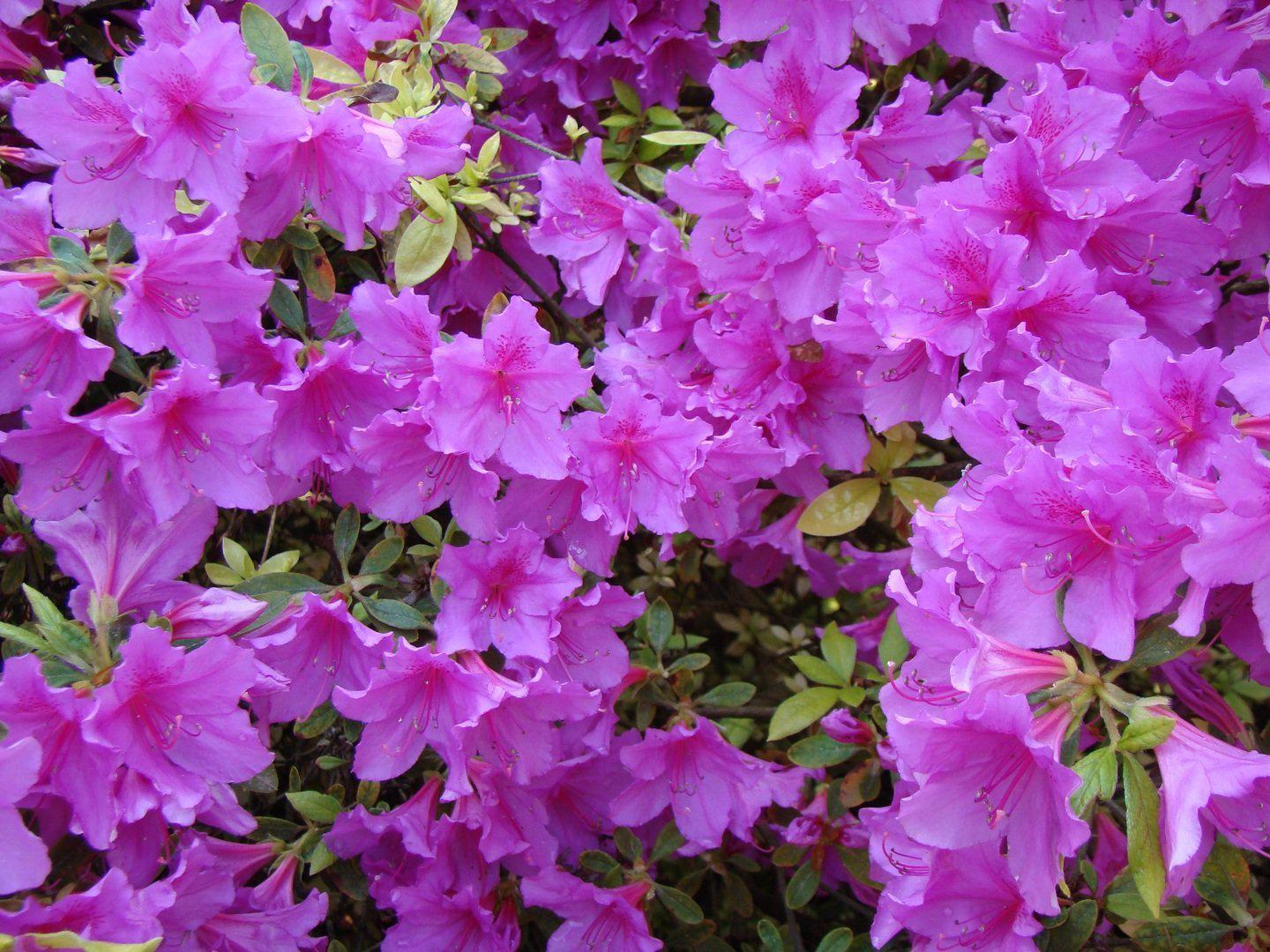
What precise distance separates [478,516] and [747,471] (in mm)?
394

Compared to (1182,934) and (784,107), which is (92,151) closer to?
(784,107)

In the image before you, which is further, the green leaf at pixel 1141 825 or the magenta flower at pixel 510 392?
the magenta flower at pixel 510 392

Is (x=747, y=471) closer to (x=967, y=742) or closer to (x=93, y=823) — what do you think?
(x=967, y=742)

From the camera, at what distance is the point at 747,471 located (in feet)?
5.27

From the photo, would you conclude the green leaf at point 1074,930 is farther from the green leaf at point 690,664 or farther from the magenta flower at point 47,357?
the magenta flower at point 47,357

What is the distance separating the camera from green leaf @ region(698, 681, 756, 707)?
1.90 m

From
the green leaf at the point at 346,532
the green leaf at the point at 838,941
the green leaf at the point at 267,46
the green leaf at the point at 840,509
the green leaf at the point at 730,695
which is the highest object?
the green leaf at the point at 267,46

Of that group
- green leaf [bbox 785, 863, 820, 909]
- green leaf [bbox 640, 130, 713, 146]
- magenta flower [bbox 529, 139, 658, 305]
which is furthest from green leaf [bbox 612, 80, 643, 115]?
green leaf [bbox 785, 863, 820, 909]

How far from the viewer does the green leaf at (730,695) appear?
190cm

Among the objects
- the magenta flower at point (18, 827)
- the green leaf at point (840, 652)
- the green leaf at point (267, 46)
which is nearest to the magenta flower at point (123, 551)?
the magenta flower at point (18, 827)

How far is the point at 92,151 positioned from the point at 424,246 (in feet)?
1.51

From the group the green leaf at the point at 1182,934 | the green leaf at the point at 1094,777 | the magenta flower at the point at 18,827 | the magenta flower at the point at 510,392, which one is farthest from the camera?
the green leaf at the point at 1182,934

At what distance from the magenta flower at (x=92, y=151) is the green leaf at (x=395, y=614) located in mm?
568

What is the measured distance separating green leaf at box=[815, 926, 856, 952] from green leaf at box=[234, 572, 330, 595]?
96cm
